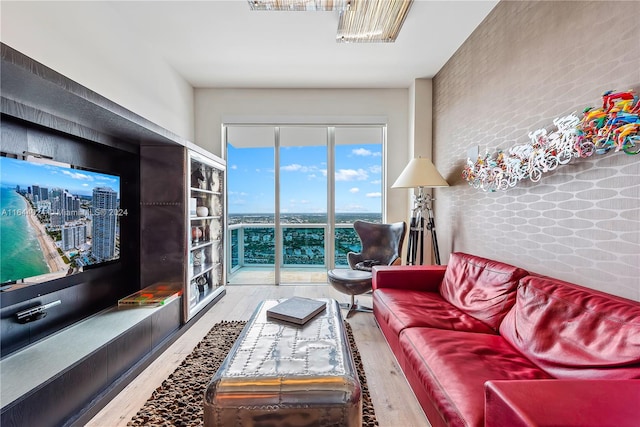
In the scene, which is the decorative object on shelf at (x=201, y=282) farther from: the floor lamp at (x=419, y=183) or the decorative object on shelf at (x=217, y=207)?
the floor lamp at (x=419, y=183)

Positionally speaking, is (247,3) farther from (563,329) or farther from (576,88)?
(563,329)

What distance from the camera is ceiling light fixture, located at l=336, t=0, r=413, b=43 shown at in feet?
7.49

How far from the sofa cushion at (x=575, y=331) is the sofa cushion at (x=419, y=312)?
0.27m

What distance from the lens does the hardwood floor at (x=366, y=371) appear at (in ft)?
5.27

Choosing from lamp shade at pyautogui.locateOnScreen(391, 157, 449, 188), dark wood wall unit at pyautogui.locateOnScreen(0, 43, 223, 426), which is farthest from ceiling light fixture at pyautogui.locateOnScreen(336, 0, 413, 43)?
dark wood wall unit at pyautogui.locateOnScreen(0, 43, 223, 426)

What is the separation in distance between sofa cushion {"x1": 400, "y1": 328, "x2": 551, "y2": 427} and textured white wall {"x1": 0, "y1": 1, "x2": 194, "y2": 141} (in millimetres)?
2796

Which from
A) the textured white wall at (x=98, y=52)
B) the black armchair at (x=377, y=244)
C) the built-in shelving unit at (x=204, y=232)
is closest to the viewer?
the textured white wall at (x=98, y=52)

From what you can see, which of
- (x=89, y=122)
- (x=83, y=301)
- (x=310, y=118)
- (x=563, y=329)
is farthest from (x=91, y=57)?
(x=563, y=329)

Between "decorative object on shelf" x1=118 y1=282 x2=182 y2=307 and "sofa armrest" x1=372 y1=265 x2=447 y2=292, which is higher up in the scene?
"sofa armrest" x1=372 y1=265 x2=447 y2=292

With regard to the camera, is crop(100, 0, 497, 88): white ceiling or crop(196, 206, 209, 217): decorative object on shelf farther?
crop(196, 206, 209, 217): decorative object on shelf

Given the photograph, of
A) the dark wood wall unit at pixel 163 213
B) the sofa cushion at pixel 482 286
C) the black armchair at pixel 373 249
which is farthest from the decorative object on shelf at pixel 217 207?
the sofa cushion at pixel 482 286

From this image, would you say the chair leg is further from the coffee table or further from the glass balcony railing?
the coffee table

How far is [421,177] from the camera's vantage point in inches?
123

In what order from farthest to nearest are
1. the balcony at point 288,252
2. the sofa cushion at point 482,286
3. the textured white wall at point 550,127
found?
the balcony at point 288,252, the sofa cushion at point 482,286, the textured white wall at point 550,127
